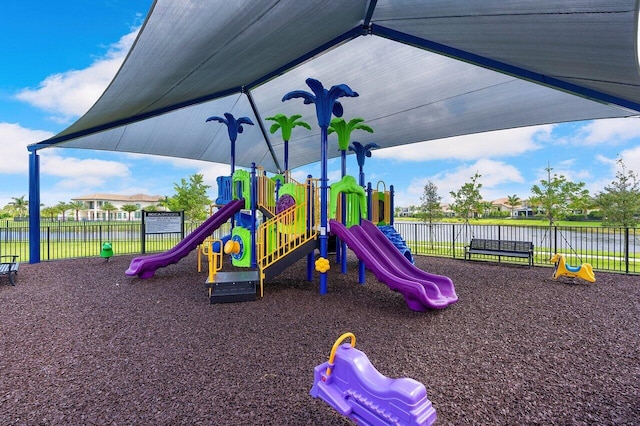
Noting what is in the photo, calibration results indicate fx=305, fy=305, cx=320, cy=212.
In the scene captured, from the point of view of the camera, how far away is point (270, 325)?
192 inches

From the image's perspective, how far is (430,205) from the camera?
2109 cm

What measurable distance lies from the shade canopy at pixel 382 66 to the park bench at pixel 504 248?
156 inches

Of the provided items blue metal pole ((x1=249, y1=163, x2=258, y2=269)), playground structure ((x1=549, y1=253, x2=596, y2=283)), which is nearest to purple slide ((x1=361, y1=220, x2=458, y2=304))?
blue metal pole ((x1=249, y1=163, x2=258, y2=269))

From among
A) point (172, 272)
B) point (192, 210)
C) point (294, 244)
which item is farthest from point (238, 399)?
point (192, 210)

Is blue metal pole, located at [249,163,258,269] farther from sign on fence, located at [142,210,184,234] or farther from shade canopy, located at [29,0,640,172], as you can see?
sign on fence, located at [142,210,184,234]

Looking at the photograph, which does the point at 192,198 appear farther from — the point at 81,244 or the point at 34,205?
the point at 34,205

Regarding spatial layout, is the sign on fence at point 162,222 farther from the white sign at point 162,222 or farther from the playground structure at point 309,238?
the playground structure at point 309,238

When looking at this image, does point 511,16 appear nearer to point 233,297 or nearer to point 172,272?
point 233,297

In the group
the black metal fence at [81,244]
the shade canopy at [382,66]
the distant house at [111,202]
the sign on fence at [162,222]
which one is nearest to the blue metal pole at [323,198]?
the shade canopy at [382,66]


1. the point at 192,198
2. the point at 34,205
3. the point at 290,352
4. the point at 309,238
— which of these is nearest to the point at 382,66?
the point at 309,238

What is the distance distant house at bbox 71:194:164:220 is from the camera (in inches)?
2703

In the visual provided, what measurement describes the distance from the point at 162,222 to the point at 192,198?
12.1m

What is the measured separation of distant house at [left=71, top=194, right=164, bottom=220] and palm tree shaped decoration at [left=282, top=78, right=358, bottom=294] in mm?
66067

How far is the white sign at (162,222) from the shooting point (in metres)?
12.9
